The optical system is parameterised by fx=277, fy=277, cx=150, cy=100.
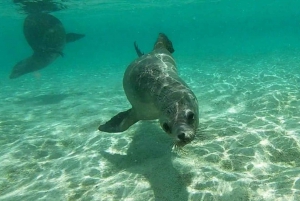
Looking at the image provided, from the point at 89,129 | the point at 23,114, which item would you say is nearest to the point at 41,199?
the point at 89,129

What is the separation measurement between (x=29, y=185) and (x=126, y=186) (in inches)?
94.3

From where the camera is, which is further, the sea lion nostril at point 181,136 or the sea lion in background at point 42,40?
the sea lion in background at point 42,40

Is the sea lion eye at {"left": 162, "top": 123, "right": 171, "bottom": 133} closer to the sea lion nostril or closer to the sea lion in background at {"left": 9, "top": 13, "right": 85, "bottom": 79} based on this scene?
the sea lion nostril

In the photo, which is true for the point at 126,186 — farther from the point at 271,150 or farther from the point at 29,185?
the point at 271,150

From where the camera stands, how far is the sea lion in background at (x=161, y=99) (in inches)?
176

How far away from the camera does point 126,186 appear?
558cm

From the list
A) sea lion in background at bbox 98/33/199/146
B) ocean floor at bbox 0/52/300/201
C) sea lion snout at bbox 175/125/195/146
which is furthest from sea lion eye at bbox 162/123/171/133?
ocean floor at bbox 0/52/300/201

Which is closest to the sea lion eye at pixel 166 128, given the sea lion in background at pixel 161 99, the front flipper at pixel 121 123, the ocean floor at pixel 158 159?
the sea lion in background at pixel 161 99

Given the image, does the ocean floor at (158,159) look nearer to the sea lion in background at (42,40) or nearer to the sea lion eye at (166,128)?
the sea lion eye at (166,128)

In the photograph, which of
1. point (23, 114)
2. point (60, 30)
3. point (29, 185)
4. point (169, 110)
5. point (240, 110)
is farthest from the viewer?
point (60, 30)

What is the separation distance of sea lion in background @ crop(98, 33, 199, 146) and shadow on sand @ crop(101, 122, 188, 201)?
33.8 inches

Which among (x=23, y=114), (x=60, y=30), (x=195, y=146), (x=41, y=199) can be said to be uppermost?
(x=60, y=30)

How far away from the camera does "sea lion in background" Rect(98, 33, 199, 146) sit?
4.47 meters

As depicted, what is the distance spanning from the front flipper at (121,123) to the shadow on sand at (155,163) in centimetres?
Result: 81
